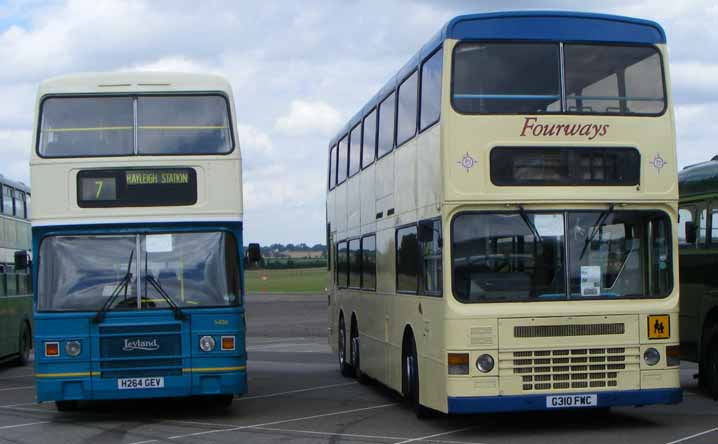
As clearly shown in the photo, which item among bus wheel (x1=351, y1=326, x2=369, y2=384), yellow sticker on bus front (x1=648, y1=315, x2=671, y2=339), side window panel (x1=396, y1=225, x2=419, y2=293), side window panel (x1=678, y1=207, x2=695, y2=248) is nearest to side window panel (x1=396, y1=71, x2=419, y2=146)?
side window panel (x1=396, y1=225, x2=419, y2=293)

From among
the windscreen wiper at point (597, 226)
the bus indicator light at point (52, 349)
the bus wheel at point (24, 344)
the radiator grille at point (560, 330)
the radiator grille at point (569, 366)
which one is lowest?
the bus wheel at point (24, 344)

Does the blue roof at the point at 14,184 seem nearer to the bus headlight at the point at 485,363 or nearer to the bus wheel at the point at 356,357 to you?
the bus wheel at the point at 356,357

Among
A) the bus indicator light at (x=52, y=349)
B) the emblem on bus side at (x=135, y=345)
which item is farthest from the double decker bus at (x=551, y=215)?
the bus indicator light at (x=52, y=349)

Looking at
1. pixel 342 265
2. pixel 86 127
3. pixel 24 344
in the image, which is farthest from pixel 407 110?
pixel 24 344

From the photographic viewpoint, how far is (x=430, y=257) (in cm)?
1343

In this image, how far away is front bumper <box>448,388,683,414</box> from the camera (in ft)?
40.9

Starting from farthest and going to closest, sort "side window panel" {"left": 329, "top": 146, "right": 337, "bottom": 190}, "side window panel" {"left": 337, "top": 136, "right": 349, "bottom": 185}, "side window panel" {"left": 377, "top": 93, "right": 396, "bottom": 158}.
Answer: "side window panel" {"left": 329, "top": 146, "right": 337, "bottom": 190}, "side window panel" {"left": 337, "top": 136, "right": 349, "bottom": 185}, "side window panel" {"left": 377, "top": 93, "right": 396, "bottom": 158}

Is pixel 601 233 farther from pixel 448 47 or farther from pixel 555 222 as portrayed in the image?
pixel 448 47

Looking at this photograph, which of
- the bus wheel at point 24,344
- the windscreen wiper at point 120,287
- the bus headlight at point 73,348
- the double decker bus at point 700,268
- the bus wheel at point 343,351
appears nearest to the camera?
the bus headlight at point 73,348

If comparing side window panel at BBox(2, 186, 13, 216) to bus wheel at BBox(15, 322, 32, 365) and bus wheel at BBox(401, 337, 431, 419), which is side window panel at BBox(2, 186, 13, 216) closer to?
bus wheel at BBox(15, 322, 32, 365)

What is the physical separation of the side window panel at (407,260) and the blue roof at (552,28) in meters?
2.51

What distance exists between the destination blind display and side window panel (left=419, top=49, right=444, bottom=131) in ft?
10.0

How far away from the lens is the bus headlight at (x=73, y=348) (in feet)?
46.6

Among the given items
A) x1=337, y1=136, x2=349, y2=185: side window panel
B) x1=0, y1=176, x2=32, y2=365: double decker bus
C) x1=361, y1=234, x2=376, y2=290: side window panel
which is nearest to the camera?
x1=361, y1=234, x2=376, y2=290: side window panel
